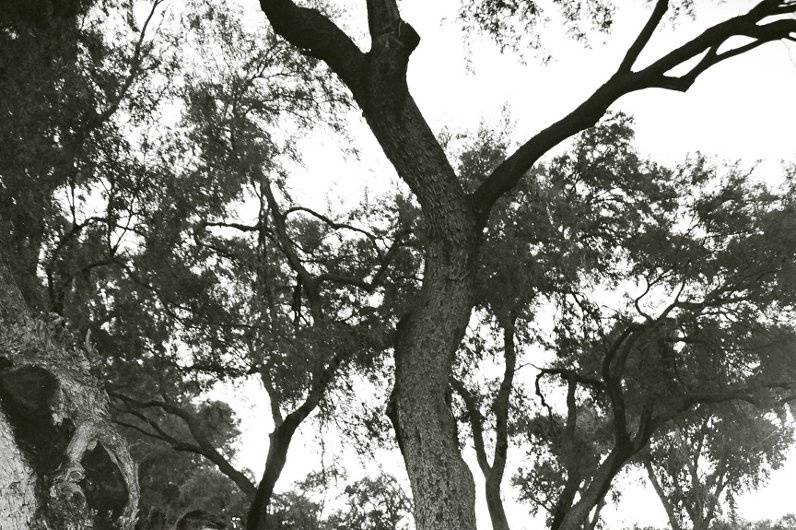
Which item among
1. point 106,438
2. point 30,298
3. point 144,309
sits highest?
point 144,309

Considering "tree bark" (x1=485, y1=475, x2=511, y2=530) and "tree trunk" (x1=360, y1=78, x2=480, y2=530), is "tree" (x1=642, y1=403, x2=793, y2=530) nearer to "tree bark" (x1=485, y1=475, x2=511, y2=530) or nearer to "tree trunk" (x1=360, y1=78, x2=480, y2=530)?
"tree bark" (x1=485, y1=475, x2=511, y2=530)

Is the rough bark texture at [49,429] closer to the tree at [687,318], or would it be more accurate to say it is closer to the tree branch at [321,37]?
A: the tree branch at [321,37]

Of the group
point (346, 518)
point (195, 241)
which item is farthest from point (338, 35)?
point (346, 518)

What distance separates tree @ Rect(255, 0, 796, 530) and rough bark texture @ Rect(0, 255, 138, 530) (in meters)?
2.67

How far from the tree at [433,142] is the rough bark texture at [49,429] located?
267 cm

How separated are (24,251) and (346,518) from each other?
20724 millimetres

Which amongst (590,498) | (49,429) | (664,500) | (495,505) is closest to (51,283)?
(49,429)

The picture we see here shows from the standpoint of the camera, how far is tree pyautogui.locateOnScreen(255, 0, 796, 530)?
621cm

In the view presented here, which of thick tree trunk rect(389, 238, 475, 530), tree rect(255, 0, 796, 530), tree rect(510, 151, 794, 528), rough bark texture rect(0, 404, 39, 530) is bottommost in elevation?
rough bark texture rect(0, 404, 39, 530)

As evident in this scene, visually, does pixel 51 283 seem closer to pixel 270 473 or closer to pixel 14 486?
pixel 270 473

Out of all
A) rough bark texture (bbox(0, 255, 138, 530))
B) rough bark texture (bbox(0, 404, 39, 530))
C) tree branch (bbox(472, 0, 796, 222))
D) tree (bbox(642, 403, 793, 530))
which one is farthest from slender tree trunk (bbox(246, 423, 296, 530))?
tree (bbox(642, 403, 793, 530))

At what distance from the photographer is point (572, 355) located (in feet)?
49.4

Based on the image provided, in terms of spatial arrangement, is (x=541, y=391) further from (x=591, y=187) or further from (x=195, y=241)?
(x=195, y=241)

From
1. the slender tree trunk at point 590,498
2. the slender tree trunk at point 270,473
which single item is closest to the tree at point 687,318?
the slender tree trunk at point 590,498
